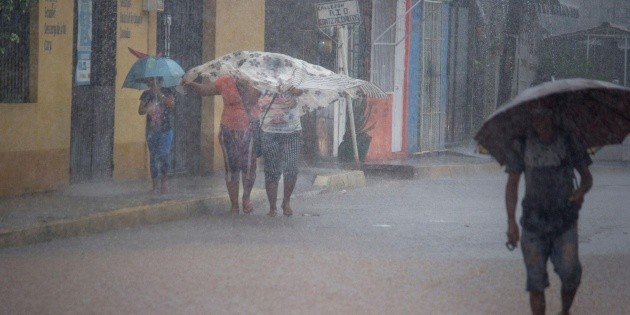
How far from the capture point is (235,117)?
1288 cm

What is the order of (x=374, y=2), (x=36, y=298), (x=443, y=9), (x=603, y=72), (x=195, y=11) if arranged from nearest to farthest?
1. (x=36, y=298)
2. (x=195, y=11)
3. (x=374, y=2)
4. (x=443, y=9)
5. (x=603, y=72)

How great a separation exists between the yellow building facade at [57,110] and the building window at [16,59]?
7 centimetres

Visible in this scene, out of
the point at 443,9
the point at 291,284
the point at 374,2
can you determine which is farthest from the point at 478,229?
the point at 443,9

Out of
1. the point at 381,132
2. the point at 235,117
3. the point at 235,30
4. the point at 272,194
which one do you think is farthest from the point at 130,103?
the point at 381,132

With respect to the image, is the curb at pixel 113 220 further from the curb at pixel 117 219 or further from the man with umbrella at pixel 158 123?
the man with umbrella at pixel 158 123

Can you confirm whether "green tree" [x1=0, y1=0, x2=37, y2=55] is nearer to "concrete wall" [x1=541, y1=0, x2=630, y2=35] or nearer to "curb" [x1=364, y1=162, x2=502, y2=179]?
"curb" [x1=364, y1=162, x2=502, y2=179]

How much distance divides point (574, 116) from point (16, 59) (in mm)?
8607

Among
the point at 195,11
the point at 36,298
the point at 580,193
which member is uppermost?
A: the point at 195,11

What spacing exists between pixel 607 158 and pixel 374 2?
7301 mm

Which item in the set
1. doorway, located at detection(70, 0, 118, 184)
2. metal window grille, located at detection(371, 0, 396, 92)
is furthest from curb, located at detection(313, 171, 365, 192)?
metal window grille, located at detection(371, 0, 396, 92)

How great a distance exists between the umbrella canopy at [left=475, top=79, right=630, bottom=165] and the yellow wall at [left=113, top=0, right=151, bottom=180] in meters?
9.29

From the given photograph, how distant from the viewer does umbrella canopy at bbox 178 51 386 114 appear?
12.7 metres

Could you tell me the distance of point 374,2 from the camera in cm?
2216

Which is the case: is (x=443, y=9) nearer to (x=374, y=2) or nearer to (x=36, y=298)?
(x=374, y=2)
